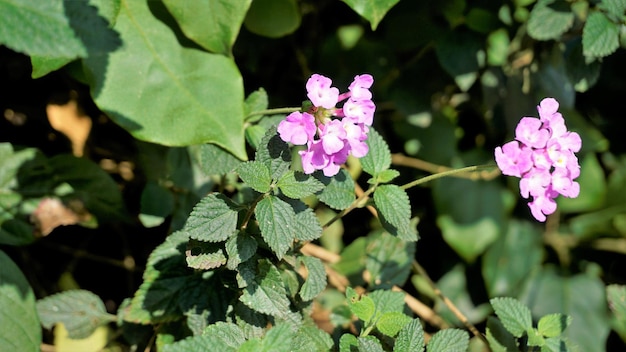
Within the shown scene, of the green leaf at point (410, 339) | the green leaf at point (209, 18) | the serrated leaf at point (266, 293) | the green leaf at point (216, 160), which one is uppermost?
the green leaf at point (209, 18)

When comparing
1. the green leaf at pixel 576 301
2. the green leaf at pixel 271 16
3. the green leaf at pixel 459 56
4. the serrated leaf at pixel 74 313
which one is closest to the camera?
the serrated leaf at pixel 74 313

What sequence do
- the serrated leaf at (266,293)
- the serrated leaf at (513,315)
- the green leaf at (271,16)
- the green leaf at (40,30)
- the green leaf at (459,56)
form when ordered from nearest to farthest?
the green leaf at (40,30) < the serrated leaf at (266,293) < the serrated leaf at (513,315) < the green leaf at (271,16) < the green leaf at (459,56)

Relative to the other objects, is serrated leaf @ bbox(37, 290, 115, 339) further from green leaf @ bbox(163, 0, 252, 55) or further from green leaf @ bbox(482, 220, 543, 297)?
green leaf @ bbox(482, 220, 543, 297)

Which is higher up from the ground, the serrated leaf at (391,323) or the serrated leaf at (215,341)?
the serrated leaf at (215,341)

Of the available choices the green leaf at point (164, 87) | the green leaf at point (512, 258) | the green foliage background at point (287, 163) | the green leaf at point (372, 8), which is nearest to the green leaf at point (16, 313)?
the green foliage background at point (287, 163)

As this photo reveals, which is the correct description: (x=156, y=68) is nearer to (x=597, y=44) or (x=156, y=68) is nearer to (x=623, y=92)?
(x=597, y=44)

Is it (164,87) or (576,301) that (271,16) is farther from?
(576,301)

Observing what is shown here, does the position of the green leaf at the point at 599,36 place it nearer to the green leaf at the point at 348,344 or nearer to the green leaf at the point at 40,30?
the green leaf at the point at 348,344
